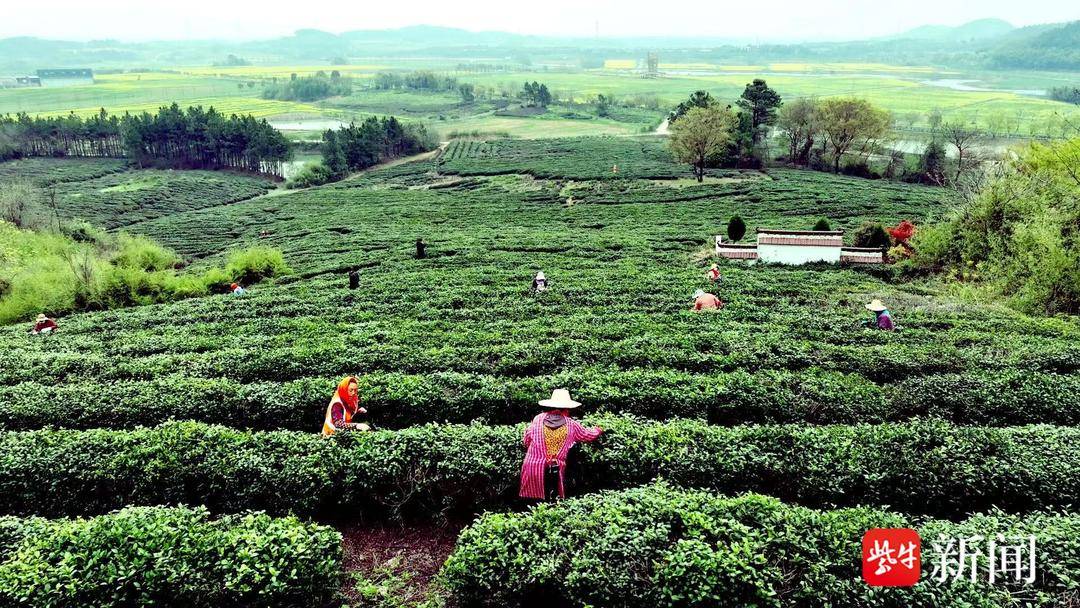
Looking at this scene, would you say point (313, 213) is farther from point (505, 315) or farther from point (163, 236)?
point (505, 315)

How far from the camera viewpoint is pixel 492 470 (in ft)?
31.4

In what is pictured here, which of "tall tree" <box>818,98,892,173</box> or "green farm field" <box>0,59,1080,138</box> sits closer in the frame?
"tall tree" <box>818,98,892,173</box>

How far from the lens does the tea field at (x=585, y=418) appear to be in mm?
7375

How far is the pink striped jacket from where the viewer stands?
921 centimetres

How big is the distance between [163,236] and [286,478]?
55104mm

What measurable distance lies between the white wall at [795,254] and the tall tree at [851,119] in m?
45.4

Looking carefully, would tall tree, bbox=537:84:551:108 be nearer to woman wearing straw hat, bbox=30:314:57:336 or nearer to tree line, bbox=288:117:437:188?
tree line, bbox=288:117:437:188

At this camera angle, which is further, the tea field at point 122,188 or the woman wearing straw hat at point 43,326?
the tea field at point 122,188

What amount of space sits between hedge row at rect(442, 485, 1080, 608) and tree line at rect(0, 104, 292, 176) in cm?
9517

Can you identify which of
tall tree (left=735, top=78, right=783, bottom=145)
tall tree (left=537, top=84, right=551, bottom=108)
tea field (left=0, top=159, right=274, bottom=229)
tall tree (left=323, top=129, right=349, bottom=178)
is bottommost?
tea field (left=0, top=159, right=274, bottom=229)

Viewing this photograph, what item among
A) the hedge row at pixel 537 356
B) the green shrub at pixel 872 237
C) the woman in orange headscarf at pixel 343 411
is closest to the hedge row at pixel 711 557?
the woman in orange headscarf at pixel 343 411
